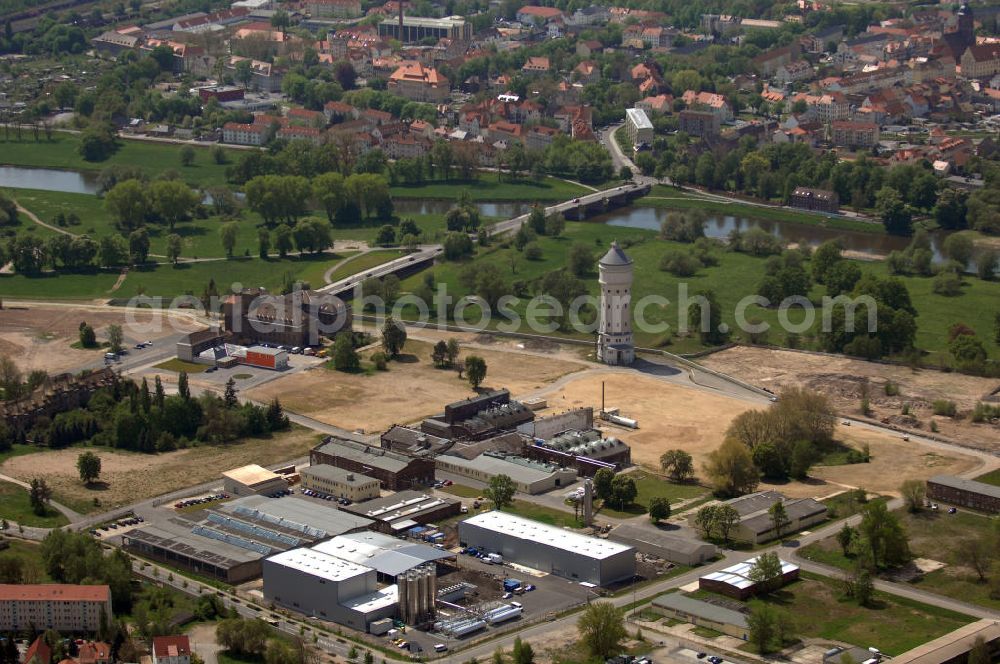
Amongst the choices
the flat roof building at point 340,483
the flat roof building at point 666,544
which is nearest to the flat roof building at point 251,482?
the flat roof building at point 340,483

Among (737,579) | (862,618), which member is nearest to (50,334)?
(737,579)

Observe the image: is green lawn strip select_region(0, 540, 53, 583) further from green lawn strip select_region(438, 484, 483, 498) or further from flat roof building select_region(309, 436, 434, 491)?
green lawn strip select_region(438, 484, 483, 498)

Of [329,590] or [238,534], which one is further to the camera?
[238,534]

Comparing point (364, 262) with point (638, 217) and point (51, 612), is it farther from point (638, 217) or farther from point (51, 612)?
point (51, 612)

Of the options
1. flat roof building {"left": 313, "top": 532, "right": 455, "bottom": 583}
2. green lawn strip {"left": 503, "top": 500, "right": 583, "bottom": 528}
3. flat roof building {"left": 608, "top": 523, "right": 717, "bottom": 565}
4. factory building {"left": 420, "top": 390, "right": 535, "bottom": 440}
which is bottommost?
green lawn strip {"left": 503, "top": 500, "right": 583, "bottom": 528}

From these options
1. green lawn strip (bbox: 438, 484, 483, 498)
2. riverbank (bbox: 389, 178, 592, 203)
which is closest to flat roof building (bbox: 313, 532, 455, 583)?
green lawn strip (bbox: 438, 484, 483, 498)

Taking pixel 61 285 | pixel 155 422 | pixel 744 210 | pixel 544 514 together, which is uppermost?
pixel 744 210
